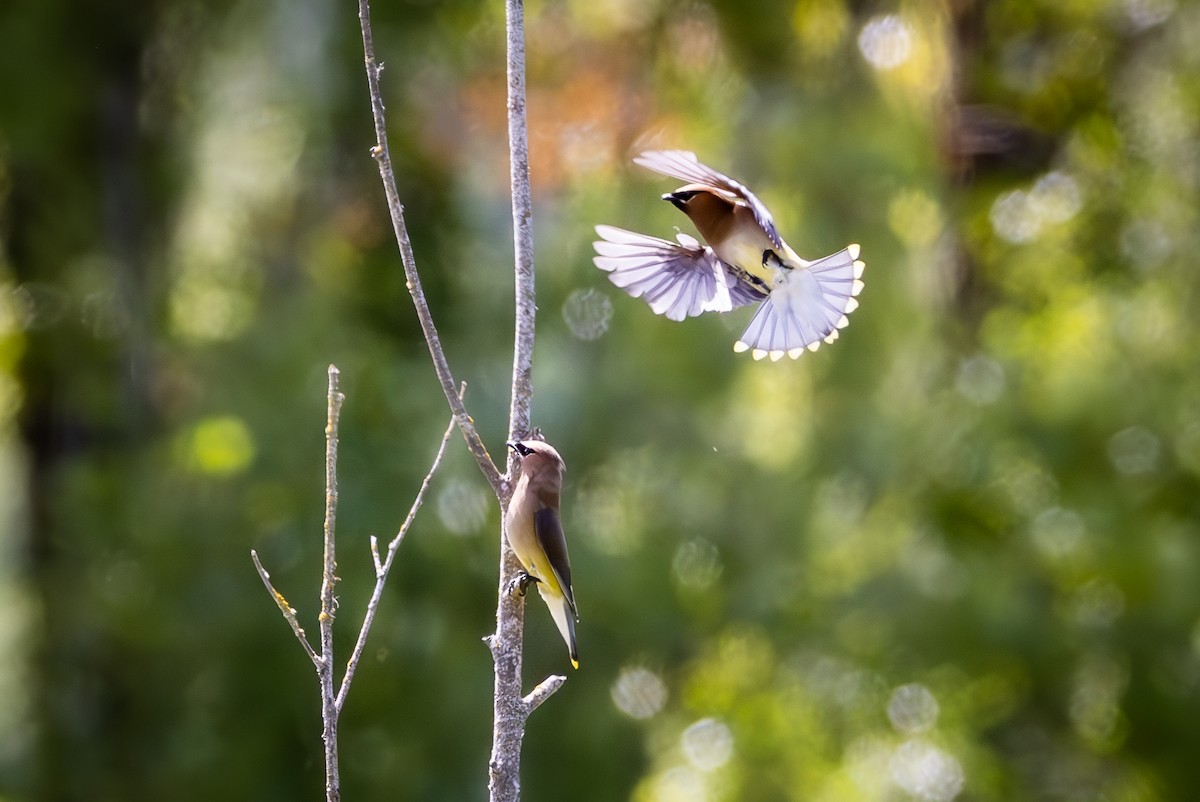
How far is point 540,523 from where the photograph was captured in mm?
1664

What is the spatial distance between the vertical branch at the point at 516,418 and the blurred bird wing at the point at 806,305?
41 cm

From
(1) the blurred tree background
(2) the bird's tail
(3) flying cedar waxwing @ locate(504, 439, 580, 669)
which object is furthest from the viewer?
(1) the blurred tree background

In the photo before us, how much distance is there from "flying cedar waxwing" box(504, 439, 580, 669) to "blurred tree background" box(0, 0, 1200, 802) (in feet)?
5.89

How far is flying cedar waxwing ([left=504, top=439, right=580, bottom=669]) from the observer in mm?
1555

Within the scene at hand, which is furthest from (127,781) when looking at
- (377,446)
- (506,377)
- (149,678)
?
(506,377)

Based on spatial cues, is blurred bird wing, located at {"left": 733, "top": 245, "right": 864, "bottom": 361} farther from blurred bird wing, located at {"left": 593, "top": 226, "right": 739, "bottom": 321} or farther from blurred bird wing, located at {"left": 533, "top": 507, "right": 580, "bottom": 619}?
blurred bird wing, located at {"left": 533, "top": 507, "right": 580, "bottom": 619}

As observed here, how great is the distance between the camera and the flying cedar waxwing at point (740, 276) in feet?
5.53

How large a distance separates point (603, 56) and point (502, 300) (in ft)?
3.51

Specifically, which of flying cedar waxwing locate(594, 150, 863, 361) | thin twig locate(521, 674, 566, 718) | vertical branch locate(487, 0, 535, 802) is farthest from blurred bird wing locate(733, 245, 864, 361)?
thin twig locate(521, 674, 566, 718)

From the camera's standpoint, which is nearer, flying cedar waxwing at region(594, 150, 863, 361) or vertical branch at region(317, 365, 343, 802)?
vertical branch at region(317, 365, 343, 802)

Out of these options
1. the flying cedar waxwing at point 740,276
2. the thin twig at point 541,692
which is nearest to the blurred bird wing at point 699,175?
the flying cedar waxwing at point 740,276

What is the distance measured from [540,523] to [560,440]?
216 centimetres

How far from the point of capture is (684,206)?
6.00ft

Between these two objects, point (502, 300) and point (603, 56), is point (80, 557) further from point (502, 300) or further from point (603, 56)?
point (603, 56)
